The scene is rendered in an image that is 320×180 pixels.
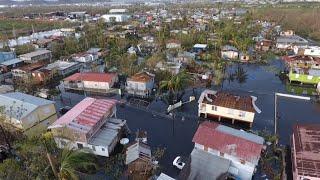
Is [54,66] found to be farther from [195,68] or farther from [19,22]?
[19,22]

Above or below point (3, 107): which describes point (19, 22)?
above

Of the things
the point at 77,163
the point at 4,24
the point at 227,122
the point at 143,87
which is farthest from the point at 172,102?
the point at 4,24

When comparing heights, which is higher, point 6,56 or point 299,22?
point 299,22

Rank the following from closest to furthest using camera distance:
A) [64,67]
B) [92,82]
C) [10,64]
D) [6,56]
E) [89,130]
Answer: [89,130] < [92,82] < [64,67] < [10,64] < [6,56]

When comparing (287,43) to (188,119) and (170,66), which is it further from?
(188,119)

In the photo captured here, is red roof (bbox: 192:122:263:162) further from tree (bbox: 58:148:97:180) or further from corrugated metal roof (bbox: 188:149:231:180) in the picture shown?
tree (bbox: 58:148:97:180)

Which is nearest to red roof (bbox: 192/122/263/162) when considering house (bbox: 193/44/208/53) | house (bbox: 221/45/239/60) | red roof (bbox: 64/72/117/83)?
red roof (bbox: 64/72/117/83)

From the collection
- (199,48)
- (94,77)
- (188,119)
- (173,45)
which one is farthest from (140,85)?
(199,48)

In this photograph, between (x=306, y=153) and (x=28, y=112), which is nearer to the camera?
(x=306, y=153)
